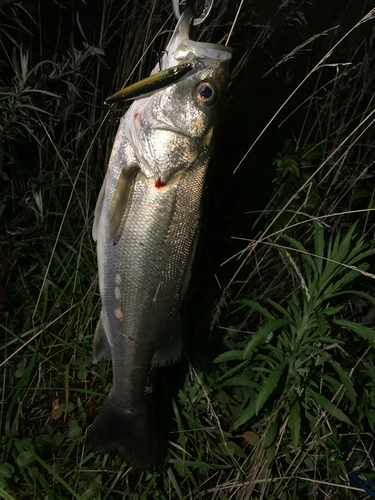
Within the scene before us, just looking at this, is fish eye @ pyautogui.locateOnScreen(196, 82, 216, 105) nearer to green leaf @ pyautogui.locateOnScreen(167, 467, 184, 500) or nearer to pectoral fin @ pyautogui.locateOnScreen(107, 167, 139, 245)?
pectoral fin @ pyautogui.locateOnScreen(107, 167, 139, 245)

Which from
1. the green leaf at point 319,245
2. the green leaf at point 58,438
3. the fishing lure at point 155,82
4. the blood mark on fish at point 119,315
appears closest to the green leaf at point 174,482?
the green leaf at point 58,438

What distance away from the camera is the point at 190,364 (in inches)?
84.7

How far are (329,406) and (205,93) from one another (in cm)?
172

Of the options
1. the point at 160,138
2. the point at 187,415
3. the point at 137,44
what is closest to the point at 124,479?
the point at 187,415

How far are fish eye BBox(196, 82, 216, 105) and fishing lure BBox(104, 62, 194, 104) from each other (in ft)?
0.34

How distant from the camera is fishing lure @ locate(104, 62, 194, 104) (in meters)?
1.20

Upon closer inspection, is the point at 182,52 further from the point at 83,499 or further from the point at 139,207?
the point at 83,499

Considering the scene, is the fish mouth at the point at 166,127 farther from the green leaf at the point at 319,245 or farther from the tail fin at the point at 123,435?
the tail fin at the point at 123,435

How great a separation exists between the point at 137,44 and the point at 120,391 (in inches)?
81.7

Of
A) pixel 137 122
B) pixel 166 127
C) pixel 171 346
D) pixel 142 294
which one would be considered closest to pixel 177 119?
pixel 166 127

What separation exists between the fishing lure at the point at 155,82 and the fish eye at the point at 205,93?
104 millimetres

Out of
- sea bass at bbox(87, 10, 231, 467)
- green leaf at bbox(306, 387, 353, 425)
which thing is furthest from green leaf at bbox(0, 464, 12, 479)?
green leaf at bbox(306, 387, 353, 425)

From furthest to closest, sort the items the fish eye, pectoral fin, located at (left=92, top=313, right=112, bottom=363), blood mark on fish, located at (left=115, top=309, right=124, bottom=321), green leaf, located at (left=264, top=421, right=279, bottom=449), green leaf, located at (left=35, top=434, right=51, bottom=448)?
green leaf, located at (left=35, top=434, right=51, bottom=448)
green leaf, located at (left=264, top=421, right=279, bottom=449)
pectoral fin, located at (left=92, top=313, right=112, bottom=363)
blood mark on fish, located at (left=115, top=309, right=124, bottom=321)
the fish eye

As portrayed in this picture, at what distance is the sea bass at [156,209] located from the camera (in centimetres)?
133
